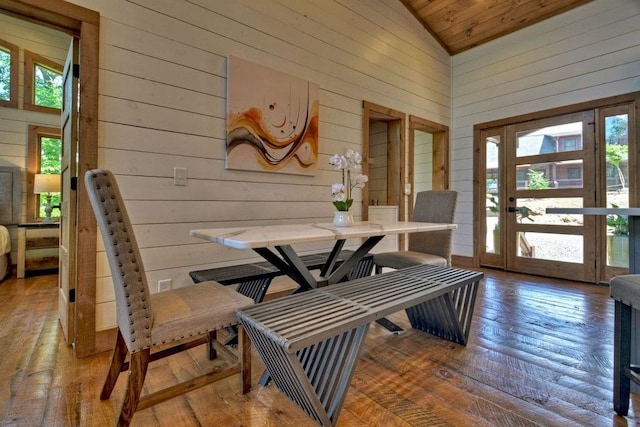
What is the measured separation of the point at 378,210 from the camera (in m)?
4.02

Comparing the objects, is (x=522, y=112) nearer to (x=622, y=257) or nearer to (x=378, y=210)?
(x=622, y=257)

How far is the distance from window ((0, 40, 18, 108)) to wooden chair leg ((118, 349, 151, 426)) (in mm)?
5212

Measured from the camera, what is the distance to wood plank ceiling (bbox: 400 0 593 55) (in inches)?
154

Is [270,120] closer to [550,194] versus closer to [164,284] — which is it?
[164,284]

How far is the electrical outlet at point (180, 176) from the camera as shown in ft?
7.65

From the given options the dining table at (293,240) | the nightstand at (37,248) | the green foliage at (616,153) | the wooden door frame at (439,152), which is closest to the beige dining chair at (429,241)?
→ the dining table at (293,240)

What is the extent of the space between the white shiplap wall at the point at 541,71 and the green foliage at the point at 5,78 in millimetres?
6518

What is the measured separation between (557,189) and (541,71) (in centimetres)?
156

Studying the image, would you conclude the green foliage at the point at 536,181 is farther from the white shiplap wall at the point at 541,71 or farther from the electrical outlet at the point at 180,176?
the electrical outlet at the point at 180,176

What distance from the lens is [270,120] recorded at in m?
2.79

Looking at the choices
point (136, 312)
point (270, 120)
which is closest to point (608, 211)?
point (136, 312)

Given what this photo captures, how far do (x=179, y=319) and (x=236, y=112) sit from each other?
Answer: 1.79 metres

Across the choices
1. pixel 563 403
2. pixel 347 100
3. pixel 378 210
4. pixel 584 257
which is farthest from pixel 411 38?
pixel 563 403

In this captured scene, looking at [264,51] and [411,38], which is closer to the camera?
[264,51]
